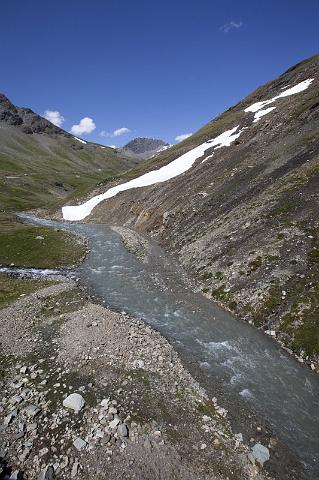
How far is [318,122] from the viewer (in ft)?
215

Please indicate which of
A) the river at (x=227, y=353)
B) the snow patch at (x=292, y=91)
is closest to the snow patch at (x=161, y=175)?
the snow patch at (x=292, y=91)

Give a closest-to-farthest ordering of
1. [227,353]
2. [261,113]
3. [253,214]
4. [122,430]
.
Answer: [122,430] < [227,353] < [253,214] < [261,113]

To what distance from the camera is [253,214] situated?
47375mm

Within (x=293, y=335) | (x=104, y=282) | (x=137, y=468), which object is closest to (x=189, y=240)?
(x=104, y=282)

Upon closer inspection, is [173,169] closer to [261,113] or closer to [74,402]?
[261,113]

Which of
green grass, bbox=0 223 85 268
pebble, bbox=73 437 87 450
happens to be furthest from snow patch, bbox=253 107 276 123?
pebble, bbox=73 437 87 450

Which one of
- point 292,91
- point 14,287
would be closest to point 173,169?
point 292,91

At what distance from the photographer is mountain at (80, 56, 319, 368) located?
30688 mm

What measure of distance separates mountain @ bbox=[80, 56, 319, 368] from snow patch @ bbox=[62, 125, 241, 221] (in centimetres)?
61

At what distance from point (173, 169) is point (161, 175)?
364cm

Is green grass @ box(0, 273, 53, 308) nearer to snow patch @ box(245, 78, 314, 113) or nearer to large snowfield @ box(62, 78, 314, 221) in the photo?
large snowfield @ box(62, 78, 314, 221)

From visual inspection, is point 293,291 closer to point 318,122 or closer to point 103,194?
point 318,122

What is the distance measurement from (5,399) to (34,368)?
3214 millimetres

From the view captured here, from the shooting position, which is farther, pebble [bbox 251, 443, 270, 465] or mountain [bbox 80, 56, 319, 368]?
mountain [bbox 80, 56, 319, 368]
